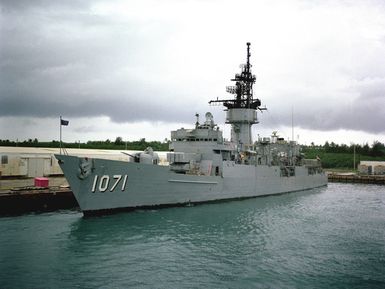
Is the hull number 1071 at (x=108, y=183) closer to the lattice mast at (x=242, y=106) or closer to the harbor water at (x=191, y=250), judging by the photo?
the harbor water at (x=191, y=250)

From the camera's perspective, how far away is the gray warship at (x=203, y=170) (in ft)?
58.7

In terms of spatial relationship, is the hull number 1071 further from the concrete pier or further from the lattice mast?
the lattice mast

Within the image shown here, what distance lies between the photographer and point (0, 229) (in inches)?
598

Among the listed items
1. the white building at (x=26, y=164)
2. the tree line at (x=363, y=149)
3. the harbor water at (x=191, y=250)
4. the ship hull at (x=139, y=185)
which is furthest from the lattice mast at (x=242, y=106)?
the tree line at (x=363, y=149)

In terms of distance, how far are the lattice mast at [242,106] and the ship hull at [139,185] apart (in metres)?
5.75

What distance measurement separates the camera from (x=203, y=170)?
2377 cm

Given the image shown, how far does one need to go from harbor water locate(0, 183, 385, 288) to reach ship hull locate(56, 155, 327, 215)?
749 millimetres

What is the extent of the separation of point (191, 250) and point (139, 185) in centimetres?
701

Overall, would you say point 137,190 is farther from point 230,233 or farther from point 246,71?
point 246,71

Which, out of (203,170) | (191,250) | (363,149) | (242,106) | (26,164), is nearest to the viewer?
(191,250)

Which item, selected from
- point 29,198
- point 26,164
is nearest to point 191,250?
point 29,198

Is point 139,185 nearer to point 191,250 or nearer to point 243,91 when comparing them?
point 191,250

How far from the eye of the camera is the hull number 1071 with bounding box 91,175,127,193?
17794mm

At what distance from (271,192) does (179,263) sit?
19.7m
